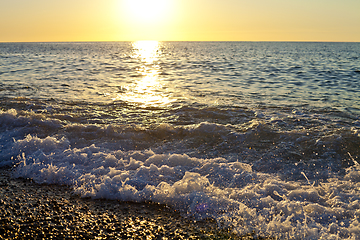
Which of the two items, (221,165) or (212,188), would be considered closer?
(212,188)

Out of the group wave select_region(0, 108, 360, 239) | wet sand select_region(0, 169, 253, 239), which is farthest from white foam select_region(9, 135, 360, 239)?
wet sand select_region(0, 169, 253, 239)

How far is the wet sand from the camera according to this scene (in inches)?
128

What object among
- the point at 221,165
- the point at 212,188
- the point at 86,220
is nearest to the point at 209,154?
the point at 221,165

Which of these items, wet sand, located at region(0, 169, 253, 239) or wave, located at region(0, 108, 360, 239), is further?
wave, located at region(0, 108, 360, 239)

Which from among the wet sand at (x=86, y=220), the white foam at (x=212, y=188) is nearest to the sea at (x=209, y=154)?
the white foam at (x=212, y=188)

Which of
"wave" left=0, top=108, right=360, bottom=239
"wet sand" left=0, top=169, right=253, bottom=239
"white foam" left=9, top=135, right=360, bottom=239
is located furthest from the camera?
"wave" left=0, top=108, right=360, bottom=239

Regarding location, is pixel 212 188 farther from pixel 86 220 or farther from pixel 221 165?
pixel 86 220

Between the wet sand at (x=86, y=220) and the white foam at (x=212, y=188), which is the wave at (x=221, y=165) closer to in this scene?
the white foam at (x=212, y=188)

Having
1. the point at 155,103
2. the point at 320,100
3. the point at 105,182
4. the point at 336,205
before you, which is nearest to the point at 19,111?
Result: the point at 155,103

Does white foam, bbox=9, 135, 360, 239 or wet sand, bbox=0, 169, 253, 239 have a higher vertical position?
white foam, bbox=9, 135, 360, 239

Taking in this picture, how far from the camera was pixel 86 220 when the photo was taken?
3531mm

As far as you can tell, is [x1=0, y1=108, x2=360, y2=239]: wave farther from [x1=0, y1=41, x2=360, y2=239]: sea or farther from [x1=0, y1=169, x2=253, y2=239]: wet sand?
[x1=0, y1=169, x2=253, y2=239]: wet sand

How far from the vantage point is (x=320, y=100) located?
10.8 meters

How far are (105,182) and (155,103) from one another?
6.35 metres
